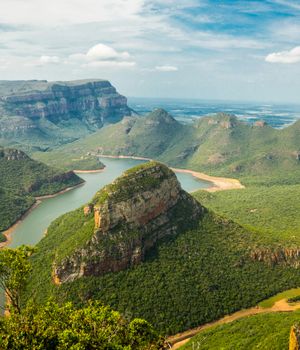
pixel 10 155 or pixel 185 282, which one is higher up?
pixel 10 155

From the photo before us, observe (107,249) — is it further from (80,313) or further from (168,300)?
(80,313)

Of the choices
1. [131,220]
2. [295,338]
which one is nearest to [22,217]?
[131,220]

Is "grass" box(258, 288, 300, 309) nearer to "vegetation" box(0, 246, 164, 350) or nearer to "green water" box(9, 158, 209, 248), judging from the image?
"vegetation" box(0, 246, 164, 350)

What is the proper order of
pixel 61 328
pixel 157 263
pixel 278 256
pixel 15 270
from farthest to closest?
1. pixel 278 256
2. pixel 157 263
3. pixel 15 270
4. pixel 61 328

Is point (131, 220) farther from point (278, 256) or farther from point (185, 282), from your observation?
point (278, 256)

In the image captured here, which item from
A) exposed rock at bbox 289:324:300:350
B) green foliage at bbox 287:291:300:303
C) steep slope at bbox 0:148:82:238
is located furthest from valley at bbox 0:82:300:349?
steep slope at bbox 0:148:82:238

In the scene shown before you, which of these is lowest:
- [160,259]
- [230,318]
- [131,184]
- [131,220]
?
[230,318]
